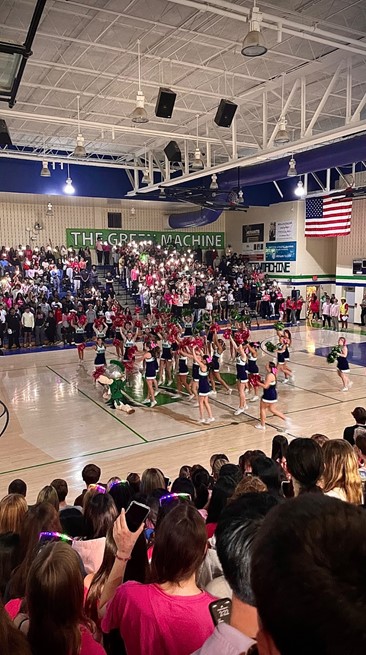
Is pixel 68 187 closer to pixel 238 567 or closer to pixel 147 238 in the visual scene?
pixel 147 238

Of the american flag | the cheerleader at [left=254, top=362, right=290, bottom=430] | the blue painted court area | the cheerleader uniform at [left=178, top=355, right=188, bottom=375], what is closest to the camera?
the cheerleader at [left=254, top=362, right=290, bottom=430]

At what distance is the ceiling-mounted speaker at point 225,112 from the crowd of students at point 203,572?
8.47 meters

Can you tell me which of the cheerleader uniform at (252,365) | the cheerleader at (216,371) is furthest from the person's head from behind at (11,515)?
the cheerleader at (216,371)

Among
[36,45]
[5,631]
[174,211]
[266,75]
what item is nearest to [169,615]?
[5,631]

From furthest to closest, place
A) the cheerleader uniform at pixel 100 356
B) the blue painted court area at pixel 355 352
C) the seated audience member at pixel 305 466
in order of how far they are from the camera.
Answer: the blue painted court area at pixel 355 352
the cheerleader uniform at pixel 100 356
the seated audience member at pixel 305 466

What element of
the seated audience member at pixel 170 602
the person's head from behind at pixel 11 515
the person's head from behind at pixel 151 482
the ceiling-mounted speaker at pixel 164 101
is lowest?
the person's head from behind at pixel 151 482

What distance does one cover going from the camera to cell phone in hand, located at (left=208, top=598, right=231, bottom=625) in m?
1.48

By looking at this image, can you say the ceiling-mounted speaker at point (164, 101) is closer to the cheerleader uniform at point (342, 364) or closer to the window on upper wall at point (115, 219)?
the cheerleader uniform at point (342, 364)

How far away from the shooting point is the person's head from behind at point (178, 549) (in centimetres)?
180

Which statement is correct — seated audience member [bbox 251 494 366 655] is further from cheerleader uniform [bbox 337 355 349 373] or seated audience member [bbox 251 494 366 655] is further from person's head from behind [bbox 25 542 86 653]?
cheerleader uniform [bbox 337 355 349 373]

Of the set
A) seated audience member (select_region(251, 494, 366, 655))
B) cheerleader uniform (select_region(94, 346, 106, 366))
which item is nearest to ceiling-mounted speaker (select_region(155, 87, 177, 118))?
cheerleader uniform (select_region(94, 346, 106, 366))

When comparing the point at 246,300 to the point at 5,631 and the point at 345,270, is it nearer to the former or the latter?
the point at 345,270

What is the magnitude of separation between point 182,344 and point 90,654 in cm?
966

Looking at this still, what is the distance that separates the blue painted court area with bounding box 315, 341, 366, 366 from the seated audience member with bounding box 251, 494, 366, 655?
47.4 ft
